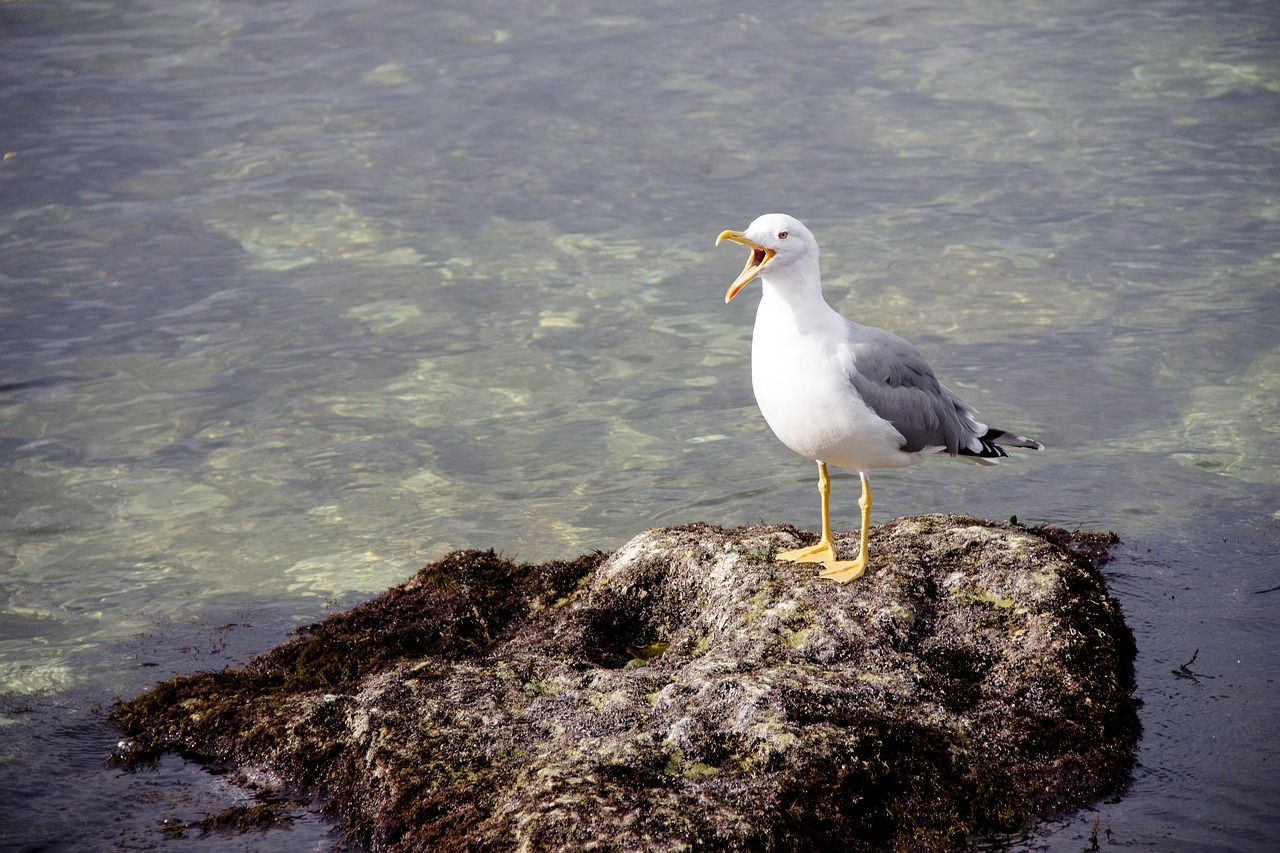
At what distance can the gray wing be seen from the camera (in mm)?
5477

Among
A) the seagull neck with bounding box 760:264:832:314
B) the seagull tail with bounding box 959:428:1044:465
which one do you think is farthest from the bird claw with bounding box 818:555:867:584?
the seagull neck with bounding box 760:264:832:314

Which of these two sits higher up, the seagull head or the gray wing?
the seagull head

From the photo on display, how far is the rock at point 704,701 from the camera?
4.28 metres

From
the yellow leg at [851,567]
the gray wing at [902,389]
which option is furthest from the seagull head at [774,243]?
the yellow leg at [851,567]

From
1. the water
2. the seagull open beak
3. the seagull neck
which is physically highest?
the seagull open beak

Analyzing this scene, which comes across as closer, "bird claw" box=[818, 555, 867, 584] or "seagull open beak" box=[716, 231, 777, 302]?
"seagull open beak" box=[716, 231, 777, 302]

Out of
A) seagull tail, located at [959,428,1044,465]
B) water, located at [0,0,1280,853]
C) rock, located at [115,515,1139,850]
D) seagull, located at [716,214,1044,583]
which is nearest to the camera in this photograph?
rock, located at [115,515,1139,850]

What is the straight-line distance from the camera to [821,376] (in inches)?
211

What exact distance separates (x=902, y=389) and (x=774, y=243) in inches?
37.1

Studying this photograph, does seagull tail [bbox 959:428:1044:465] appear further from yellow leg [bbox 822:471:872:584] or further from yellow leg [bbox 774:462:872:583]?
A: yellow leg [bbox 822:471:872:584]

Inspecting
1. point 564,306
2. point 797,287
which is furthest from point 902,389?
point 564,306

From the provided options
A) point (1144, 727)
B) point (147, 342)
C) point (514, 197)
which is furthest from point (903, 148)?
point (1144, 727)

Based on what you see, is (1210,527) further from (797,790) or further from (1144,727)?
(797,790)

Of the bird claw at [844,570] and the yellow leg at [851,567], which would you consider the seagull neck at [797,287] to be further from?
the bird claw at [844,570]
